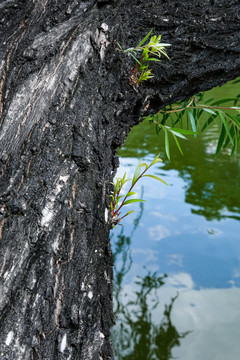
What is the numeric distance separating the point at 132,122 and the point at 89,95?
159 millimetres

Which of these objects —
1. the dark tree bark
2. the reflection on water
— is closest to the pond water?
the reflection on water

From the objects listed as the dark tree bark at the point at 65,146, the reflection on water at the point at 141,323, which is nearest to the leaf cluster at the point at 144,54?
the dark tree bark at the point at 65,146

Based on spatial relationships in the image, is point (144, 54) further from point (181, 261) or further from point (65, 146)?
point (181, 261)

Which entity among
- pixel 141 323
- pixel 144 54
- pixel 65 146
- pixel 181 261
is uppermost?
pixel 181 261

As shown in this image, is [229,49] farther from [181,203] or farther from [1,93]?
[181,203]

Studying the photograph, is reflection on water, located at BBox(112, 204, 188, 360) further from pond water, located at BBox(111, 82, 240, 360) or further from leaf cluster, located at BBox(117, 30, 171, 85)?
leaf cluster, located at BBox(117, 30, 171, 85)

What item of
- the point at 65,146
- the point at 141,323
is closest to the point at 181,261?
the point at 141,323

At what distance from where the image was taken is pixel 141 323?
7.56ft

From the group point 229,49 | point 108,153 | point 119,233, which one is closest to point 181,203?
point 119,233

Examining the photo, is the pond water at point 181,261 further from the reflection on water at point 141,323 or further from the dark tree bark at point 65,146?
the dark tree bark at point 65,146

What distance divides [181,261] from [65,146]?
2.32 meters

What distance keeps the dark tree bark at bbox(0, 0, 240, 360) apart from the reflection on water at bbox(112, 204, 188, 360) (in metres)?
1.69

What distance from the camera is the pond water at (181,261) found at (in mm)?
2199

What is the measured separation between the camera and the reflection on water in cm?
213
